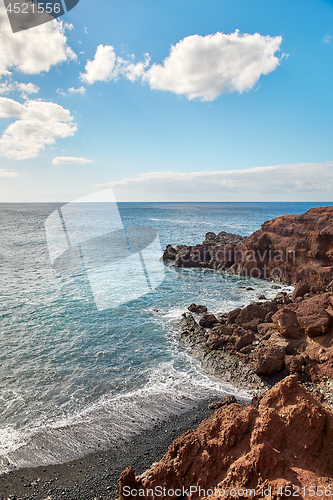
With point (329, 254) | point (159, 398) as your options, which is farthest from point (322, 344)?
point (329, 254)

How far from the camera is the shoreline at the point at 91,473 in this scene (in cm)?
759

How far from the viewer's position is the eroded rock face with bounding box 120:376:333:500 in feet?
16.6

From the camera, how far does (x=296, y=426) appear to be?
5965 mm

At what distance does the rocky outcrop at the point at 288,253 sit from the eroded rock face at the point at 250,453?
1675 centimetres

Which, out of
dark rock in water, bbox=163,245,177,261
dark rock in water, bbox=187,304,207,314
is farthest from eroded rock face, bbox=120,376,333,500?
dark rock in water, bbox=163,245,177,261

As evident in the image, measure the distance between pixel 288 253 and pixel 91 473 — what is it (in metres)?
27.3

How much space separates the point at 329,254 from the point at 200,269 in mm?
16097

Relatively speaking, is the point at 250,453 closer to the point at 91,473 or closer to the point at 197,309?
the point at 91,473

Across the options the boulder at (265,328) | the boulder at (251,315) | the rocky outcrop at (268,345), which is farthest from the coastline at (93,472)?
the boulder at (251,315)

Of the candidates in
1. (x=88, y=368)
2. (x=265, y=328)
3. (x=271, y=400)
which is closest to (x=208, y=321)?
(x=265, y=328)

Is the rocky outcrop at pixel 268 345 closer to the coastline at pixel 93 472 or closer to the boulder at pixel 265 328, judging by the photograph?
the boulder at pixel 265 328

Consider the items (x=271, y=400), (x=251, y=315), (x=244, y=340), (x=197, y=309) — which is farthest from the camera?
(x=197, y=309)

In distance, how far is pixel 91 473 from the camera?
8.27 metres

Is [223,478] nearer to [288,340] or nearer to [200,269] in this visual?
[288,340]
